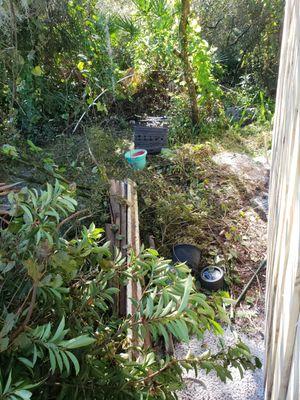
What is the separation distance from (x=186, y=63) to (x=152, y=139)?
1059mm

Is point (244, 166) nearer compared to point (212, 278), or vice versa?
point (212, 278)

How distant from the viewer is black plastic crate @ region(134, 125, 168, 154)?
4.70 meters

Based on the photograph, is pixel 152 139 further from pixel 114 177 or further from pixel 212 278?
pixel 212 278

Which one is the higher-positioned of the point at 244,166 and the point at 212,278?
the point at 244,166

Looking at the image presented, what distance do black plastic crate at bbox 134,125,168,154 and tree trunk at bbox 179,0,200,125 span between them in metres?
0.65

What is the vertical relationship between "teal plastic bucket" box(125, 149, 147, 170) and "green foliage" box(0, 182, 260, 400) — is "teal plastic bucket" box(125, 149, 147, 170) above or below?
below

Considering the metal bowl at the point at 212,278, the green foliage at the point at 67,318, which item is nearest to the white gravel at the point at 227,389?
the metal bowl at the point at 212,278

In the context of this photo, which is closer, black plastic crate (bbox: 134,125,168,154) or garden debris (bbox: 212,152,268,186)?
garden debris (bbox: 212,152,268,186)

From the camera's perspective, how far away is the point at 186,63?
4.89 meters

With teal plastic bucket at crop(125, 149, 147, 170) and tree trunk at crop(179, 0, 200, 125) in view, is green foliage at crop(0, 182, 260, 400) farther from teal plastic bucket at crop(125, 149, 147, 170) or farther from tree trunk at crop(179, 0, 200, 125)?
tree trunk at crop(179, 0, 200, 125)

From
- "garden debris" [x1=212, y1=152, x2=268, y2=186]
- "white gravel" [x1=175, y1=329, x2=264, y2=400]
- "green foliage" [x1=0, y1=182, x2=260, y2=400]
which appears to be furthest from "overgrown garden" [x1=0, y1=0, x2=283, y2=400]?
"white gravel" [x1=175, y1=329, x2=264, y2=400]

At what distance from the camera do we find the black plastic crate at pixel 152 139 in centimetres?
470

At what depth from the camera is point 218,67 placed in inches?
233

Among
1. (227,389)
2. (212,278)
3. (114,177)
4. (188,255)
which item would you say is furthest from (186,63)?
(227,389)
